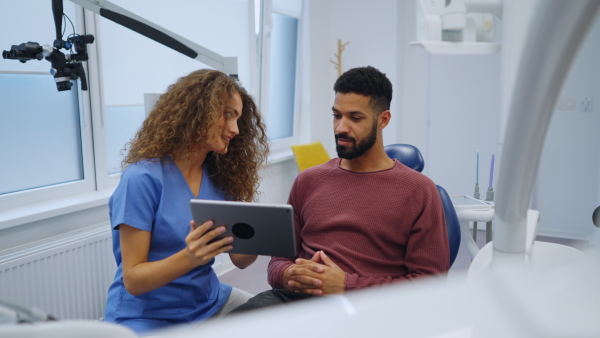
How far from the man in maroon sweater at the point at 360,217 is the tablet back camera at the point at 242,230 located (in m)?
0.23

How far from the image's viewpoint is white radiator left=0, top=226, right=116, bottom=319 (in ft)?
6.95

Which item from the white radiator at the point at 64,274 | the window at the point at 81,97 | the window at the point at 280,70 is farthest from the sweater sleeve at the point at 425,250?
the window at the point at 280,70

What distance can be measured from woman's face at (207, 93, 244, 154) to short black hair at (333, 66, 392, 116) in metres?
0.34

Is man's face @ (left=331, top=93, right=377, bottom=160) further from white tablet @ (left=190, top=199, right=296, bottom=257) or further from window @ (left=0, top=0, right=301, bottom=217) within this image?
window @ (left=0, top=0, right=301, bottom=217)

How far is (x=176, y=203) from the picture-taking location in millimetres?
1515

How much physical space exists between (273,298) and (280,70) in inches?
128

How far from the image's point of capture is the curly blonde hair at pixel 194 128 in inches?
60.4

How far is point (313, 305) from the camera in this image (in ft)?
0.98

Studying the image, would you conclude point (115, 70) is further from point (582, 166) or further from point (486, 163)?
point (582, 166)

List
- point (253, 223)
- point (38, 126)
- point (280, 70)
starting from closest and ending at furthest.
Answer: point (253, 223), point (38, 126), point (280, 70)

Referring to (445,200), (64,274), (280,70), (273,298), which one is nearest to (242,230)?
(273,298)

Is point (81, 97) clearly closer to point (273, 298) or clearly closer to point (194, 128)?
point (194, 128)

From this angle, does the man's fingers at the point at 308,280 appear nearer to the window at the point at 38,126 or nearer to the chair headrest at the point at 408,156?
the chair headrest at the point at 408,156

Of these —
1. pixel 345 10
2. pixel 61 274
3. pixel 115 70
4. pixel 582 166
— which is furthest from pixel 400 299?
pixel 345 10
